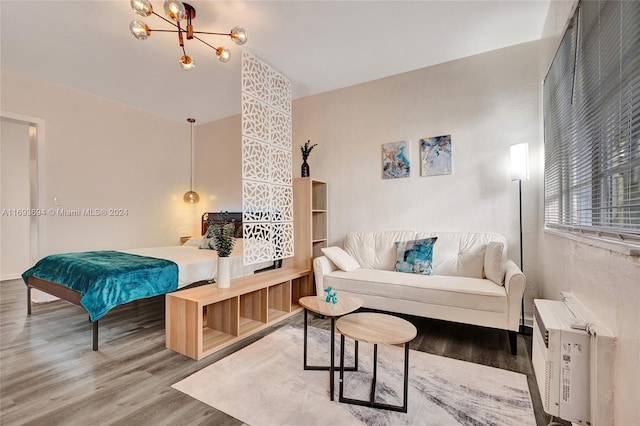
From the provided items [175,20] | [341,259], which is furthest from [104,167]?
[341,259]

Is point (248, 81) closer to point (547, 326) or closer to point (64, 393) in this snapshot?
point (64, 393)

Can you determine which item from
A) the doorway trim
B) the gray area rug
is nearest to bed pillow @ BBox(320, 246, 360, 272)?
the gray area rug

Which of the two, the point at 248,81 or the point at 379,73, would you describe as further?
the point at 379,73

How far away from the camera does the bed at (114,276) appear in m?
2.36

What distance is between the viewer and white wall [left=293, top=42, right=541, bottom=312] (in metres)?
2.90

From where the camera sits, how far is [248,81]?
9.64 feet

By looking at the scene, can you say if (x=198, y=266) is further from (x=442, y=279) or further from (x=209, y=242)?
(x=442, y=279)

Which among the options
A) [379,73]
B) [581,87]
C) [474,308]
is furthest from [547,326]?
[379,73]

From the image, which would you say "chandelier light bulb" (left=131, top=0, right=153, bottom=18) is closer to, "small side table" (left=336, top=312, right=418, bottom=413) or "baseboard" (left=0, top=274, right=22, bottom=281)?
"small side table" (left=336, top=312, right=418, bottom=413)

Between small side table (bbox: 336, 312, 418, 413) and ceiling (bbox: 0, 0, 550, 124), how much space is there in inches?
97.6

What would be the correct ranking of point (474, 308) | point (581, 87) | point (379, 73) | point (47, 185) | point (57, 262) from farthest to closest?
point (47, 185)
point (379, 73)
point (57, 262)
point (474, 308)
point (581, 87)

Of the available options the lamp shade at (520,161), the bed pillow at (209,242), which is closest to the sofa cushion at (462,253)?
the lamp shade at (520,161)

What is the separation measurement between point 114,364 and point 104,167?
3395 mm

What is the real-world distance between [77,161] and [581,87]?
5.57 metres
